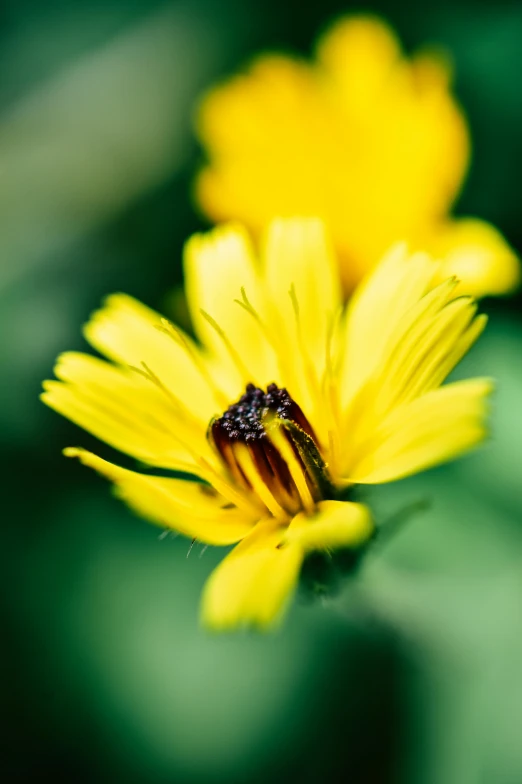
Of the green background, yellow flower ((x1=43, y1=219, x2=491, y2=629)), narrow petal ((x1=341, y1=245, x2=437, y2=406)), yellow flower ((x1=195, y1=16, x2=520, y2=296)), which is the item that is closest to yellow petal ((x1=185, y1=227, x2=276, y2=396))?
yellow flower ((x1=43, y1=219, x2=491, y2=629))

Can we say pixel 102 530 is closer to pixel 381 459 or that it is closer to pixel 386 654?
pixel 386 654

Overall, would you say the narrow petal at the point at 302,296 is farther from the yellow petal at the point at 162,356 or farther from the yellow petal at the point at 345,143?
the yellow petal at the point at 345,143

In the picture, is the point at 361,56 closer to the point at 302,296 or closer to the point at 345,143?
the point at 345,143

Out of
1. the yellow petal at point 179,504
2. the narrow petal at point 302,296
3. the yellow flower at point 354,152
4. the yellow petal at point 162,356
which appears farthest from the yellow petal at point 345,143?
the yellow petal at point 179,504

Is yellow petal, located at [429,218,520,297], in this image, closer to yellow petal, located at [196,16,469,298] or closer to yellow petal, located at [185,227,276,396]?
yellow petal, located at [196,16,469,298]

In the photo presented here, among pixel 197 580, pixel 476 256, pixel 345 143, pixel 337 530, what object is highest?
pixel 345 143

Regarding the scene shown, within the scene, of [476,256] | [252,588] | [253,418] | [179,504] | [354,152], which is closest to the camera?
[252,588]

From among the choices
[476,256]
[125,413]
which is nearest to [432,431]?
[125,413]
